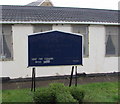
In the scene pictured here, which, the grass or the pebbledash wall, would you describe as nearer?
the grass

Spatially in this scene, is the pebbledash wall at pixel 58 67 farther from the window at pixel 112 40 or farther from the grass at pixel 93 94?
the grass at pixel 93 94

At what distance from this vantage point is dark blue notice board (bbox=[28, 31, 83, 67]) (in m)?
7.73

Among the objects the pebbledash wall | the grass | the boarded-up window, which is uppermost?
the boarded-up window

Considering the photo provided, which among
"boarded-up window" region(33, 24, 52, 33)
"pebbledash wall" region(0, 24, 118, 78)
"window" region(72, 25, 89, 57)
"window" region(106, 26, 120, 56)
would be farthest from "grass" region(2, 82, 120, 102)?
"boarded-up window" region(33, 24, 52, 33)

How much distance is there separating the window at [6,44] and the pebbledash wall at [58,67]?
0.64 feet

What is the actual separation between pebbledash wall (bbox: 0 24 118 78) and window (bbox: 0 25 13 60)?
0.19 m

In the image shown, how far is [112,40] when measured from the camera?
38.3 ft

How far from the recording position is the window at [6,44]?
33.3 ft

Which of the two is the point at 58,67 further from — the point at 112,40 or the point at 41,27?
the point at 112,40

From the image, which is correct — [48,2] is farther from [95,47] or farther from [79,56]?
[79,56]

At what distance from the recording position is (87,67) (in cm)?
1112

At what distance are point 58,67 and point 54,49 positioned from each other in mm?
2886

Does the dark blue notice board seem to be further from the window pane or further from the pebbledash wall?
the window pane

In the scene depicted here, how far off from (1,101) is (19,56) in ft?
11.9
